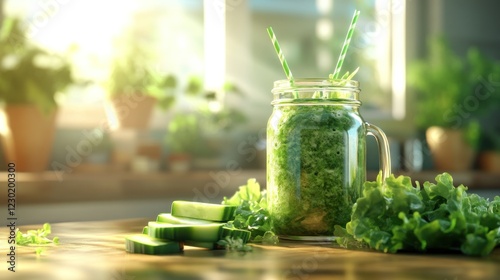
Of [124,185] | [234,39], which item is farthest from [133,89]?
[234,39]

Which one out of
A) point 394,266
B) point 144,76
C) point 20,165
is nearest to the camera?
point 394,266

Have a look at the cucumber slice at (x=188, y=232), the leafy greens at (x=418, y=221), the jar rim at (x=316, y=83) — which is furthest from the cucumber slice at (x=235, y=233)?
the jar rim at (x=316, y=83)

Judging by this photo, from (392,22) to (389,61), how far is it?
21 cm

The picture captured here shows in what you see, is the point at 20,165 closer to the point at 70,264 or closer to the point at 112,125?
the point at 112,125

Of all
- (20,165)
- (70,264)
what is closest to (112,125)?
(20,165)

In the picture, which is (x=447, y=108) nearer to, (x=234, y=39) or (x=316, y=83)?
(x=234, y=39)

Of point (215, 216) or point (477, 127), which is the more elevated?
point (477, 127)

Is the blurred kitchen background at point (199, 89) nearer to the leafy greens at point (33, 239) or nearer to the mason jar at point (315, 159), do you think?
the leafy greens at point (33, 239)

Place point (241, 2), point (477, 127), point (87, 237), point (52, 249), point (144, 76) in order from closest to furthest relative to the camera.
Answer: point (52, 249), point (87, 237), point (144, 76), point (241, 2), point (477, 127)

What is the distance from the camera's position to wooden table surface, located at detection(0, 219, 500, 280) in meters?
0.78

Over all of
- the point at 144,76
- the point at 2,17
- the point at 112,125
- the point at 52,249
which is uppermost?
the point at 2,17

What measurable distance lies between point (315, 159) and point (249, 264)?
0.25m

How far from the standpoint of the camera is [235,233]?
100 cm

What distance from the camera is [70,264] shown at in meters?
0.87
